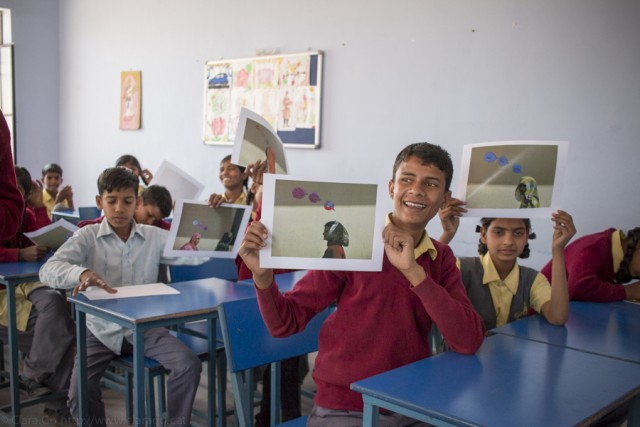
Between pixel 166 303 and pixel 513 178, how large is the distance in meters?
1.26

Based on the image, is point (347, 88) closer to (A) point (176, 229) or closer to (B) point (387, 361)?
(A) point (176, 229)

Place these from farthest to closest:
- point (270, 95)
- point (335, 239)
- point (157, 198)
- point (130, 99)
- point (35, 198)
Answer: point (130, 99) → point (270, 95) → point (35, 198) → point (157, 198) → point (335, 239)

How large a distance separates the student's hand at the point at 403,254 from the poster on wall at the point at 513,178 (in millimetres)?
759

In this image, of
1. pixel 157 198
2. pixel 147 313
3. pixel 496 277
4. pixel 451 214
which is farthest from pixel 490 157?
pixel 157 198

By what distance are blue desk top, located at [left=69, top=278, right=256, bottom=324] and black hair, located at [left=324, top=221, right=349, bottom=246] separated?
0.57 metres

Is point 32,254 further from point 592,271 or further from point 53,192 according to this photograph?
point 53,192

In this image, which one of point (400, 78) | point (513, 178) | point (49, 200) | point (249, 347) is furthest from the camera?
point (49, 200)

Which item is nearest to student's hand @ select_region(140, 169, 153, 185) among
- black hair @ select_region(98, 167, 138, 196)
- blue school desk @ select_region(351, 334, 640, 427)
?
black hair @ select_region(98, 167, 138, 196)

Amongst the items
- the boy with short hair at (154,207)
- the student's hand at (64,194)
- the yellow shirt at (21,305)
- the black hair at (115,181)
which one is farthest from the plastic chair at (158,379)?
the student's hand at (64,194)

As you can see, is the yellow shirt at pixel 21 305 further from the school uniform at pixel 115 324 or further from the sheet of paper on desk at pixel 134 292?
the sheet of paper on desk at pixel 134 292

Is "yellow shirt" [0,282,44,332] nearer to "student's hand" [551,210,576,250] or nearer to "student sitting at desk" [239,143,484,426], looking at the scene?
"student sitting at desk" [239,143,484,426]

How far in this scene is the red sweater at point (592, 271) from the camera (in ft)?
8.19

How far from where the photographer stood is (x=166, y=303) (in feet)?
Result: 7.31

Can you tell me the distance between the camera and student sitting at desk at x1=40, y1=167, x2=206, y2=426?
7.55ft
